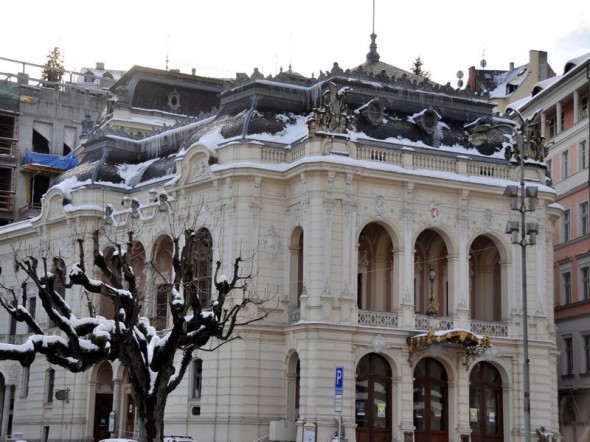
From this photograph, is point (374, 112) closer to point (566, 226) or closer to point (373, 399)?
point (373, 399)

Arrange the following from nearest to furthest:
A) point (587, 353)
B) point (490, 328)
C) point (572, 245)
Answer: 1. point (490, 328)
2. point (587, 353)
3. point (572, 245)

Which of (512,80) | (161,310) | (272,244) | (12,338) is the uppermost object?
(512,80)

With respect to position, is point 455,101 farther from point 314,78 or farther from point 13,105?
point 13,105

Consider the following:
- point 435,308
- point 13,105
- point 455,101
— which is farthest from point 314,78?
point 13,105

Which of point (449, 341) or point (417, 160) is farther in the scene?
point (417, 160)

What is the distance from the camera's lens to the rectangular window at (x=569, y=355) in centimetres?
6212

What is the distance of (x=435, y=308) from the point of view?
167ft

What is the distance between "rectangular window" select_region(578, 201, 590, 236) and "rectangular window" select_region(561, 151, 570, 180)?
2.73 meters

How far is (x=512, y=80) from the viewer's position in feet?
272

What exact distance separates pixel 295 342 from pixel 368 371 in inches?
132

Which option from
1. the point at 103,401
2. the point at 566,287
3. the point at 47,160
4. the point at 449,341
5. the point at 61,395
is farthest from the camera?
the point at 47,160

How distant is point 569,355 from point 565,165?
34.3 ft

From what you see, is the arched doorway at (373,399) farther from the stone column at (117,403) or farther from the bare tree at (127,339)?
the bare tree at (127,339)

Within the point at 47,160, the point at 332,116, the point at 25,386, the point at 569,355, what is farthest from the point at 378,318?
the point at 47,160
